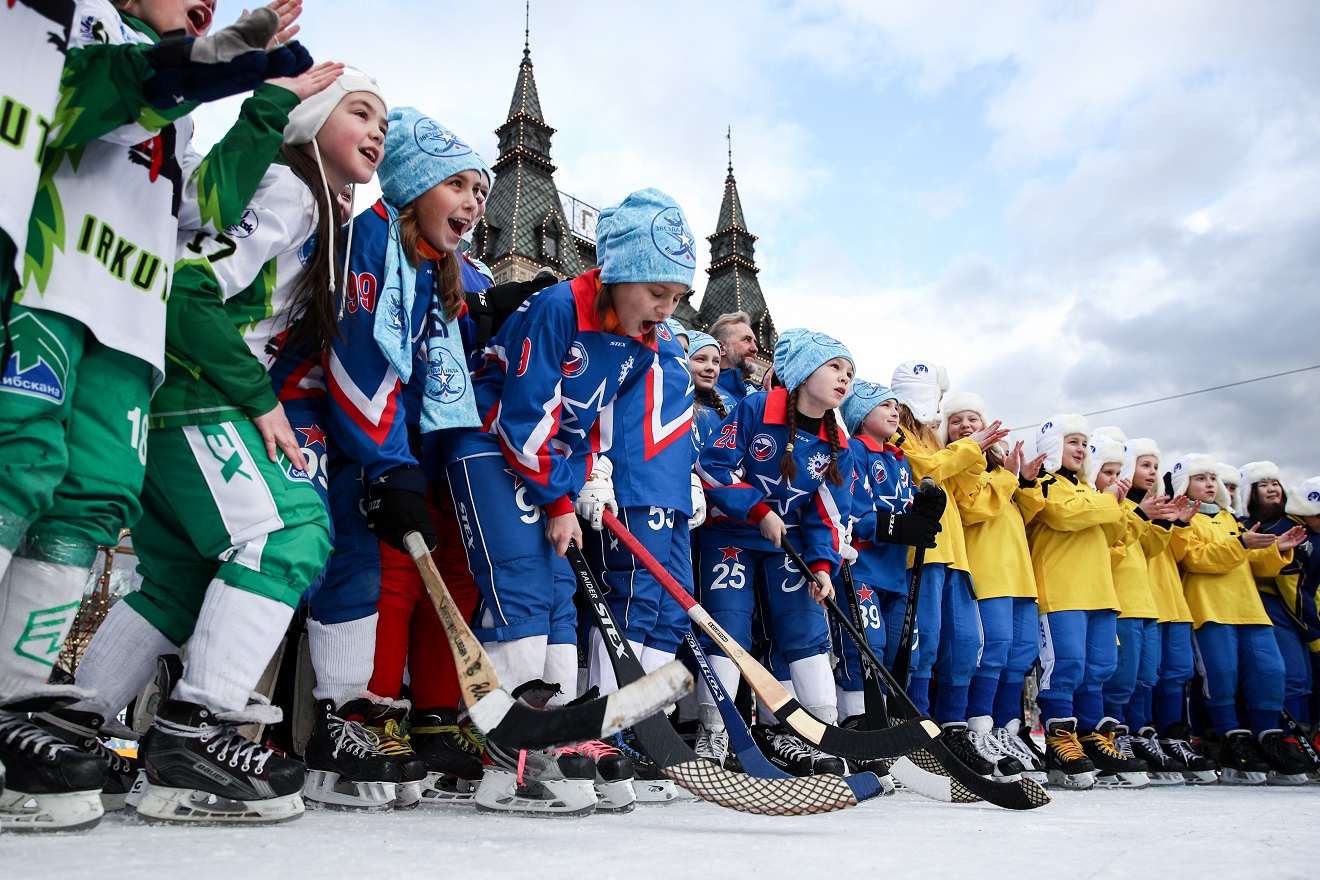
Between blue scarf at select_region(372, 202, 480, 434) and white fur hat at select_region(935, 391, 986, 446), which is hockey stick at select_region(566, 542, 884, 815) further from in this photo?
white fur hat at select_region(935, 391, 986, 446)

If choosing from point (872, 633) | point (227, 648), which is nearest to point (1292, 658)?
point (872, 633)

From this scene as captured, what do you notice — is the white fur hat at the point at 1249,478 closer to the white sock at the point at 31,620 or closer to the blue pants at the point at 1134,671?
the blue pants at the point at 1134,671

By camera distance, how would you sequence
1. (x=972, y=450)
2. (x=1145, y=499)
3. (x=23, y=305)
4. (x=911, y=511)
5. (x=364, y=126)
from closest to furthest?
(x=23, y=305)
(x=364, y=126)
(x=911, y=511)
(x=972, y=450)
(x=1145, y=499)

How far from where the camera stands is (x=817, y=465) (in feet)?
14.1

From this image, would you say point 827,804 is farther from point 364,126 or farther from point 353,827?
point 364,126

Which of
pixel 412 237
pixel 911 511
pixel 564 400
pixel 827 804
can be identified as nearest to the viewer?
pixel 827 804

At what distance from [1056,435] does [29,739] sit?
5.59 m

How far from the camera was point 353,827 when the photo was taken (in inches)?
73.4

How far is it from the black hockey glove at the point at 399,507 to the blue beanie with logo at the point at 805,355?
7.76 feet

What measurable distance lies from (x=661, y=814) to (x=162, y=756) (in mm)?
1283

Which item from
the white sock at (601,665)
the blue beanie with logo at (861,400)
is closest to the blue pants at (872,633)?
the blue beanie with logo at (861,400)

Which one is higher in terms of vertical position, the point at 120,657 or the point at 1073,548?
the point at 1073,548

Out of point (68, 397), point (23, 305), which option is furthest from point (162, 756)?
point (23, 305)

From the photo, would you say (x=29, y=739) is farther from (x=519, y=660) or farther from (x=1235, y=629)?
(x=1235, y=629)
